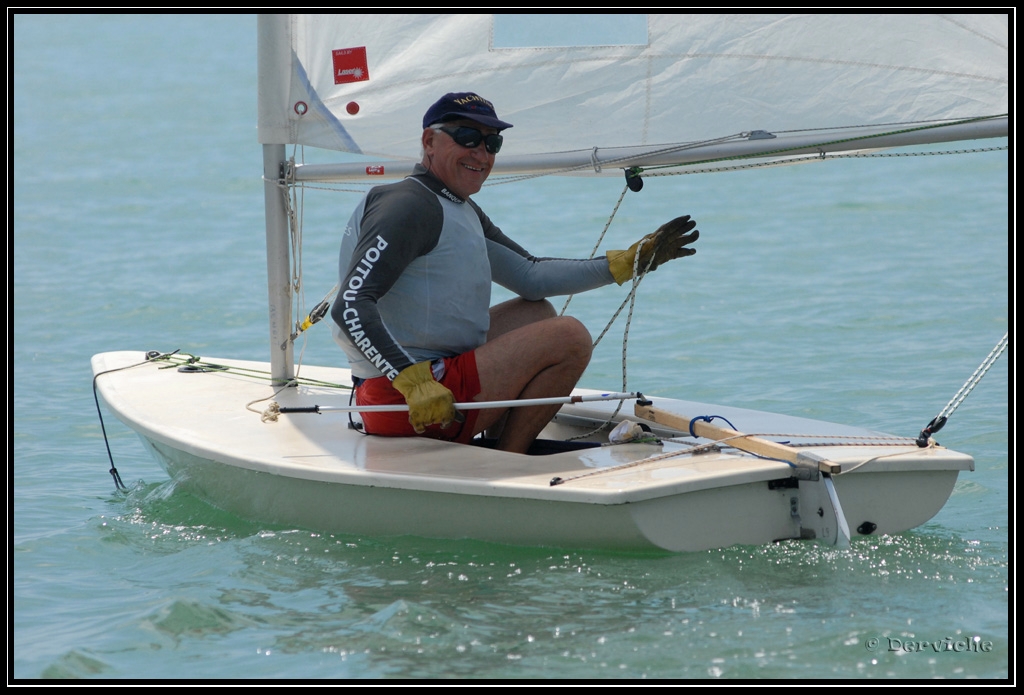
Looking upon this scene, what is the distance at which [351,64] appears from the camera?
3.90m

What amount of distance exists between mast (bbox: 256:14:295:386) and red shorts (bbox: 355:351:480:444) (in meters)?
0.82

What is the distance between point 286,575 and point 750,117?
1827 mm

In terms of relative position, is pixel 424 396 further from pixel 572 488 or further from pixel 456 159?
pixel 456 159

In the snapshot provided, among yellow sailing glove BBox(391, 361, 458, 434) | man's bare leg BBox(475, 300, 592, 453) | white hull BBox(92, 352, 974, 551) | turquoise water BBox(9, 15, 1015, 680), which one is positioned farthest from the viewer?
man's bare leg BBox(475, 300, 592, 453)

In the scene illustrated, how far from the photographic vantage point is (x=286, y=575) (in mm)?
3066

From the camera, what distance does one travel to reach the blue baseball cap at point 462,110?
10.8ft

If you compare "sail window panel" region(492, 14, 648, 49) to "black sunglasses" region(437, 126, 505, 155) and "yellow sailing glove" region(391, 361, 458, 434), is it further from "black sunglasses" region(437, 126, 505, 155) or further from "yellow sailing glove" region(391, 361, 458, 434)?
"yellow sailing glove" region(391, 361, 458, 434)

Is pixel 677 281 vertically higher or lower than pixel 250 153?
lower

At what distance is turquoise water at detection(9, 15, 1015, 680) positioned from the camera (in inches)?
102

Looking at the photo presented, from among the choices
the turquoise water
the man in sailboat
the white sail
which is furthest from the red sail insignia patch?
the turquoise water

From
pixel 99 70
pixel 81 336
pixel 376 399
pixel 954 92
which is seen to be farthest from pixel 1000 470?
pixel 99 70

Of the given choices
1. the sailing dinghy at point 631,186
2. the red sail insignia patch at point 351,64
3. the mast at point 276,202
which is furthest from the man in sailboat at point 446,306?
the mast at point 276,202

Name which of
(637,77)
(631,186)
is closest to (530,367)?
(631,186)

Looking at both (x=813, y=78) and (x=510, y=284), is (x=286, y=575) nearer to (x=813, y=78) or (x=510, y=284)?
(x=510, y=284)
